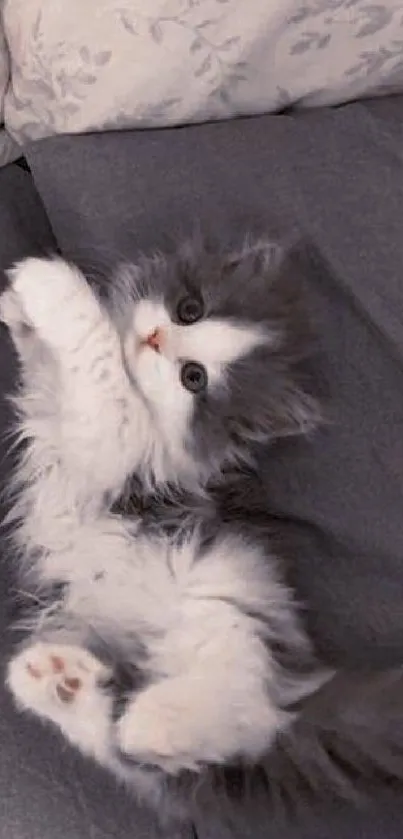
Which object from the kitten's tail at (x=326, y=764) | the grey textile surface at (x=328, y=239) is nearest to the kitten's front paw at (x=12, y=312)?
the grey textile surface at (x=328, y=239)

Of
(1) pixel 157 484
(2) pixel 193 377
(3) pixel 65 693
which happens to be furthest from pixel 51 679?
(2) pixel 193 377

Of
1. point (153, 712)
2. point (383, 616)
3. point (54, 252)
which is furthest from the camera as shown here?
point (54, 252)

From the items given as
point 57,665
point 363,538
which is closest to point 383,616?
point 363,538

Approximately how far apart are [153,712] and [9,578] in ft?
0.85

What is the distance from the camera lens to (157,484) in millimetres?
1340

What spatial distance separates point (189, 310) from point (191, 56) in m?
0.30

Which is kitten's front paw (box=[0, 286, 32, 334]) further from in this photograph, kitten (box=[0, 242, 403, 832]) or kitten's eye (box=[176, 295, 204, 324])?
kitten's eye (box=[176, 295, 204, 324])

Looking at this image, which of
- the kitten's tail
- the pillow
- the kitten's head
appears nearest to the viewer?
the kitten's tail

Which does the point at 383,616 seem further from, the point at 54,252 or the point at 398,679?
the point at 54,252

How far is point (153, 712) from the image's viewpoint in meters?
1.18

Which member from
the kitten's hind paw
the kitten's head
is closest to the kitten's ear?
the kitten's head

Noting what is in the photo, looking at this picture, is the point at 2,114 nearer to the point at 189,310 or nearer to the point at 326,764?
the point at 189,310

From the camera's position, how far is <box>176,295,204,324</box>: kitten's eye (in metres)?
1.32

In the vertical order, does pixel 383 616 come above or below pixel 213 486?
below
